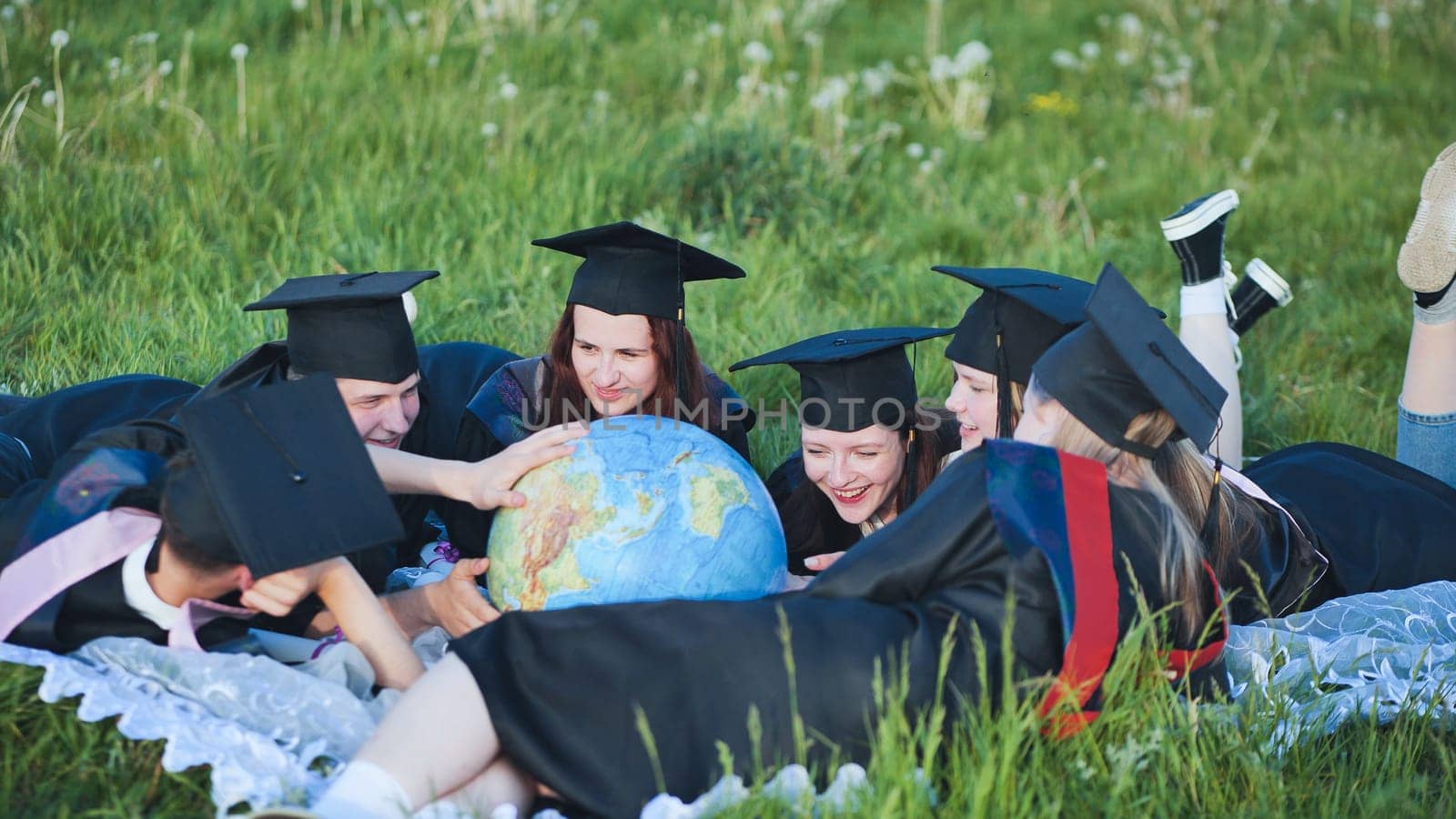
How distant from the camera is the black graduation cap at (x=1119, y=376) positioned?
163 inches

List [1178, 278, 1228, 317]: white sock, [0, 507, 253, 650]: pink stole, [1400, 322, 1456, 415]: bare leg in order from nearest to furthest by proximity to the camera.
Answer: [0, 507, 253, 650]: pink stole
[1400, 322, 1456, 415]: bare leg
[1178, 278, 1228, 317]: white sock

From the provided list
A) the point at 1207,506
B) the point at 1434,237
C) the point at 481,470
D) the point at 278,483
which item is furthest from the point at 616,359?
the point at 1434,237

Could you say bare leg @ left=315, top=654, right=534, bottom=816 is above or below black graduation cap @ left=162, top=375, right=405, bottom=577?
below

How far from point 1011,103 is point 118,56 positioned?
6.60 m

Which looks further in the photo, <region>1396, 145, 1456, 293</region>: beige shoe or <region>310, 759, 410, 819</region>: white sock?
<region>1396, 145, 1456, 293</region>: beige shoe

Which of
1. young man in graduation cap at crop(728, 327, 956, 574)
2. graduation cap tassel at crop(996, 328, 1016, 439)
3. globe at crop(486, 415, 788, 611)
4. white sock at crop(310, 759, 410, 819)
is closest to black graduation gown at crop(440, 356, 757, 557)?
young man in graduation cap at crop(728, 327, 956, 574)

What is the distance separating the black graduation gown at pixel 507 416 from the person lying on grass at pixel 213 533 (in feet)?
4.96

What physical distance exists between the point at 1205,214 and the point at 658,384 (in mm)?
2941

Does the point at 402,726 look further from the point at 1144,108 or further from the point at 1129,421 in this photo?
the point at 1144,108

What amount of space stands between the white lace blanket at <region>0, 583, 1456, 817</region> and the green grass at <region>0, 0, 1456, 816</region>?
220 mm

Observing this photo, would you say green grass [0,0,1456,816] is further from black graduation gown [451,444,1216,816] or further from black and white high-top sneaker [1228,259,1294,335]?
black graduation gown [451,444,1216,816]

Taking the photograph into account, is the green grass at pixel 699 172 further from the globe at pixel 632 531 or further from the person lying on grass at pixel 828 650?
the globe at pixel 632 531

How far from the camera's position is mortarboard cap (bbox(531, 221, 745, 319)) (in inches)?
220

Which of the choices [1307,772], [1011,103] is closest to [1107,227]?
[1011,103]
